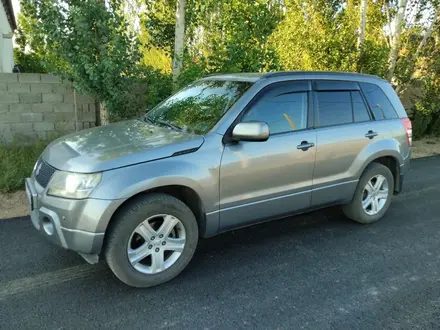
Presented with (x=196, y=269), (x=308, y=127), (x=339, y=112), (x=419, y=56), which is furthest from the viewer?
(x=419, y=56)

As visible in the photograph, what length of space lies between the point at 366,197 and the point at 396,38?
6924mm

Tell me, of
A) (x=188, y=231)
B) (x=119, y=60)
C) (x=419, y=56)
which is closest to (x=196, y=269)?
(x=188, y=231)

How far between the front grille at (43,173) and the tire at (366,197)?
3351mm

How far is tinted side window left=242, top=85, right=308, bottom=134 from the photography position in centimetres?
379

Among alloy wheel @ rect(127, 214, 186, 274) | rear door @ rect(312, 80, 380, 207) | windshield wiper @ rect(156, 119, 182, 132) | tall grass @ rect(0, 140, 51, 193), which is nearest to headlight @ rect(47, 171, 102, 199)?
alloy wheel @ rect(127, 214, 186, 274)

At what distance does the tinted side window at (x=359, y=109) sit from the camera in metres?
4.54

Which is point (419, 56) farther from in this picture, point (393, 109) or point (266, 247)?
point (266, 247)

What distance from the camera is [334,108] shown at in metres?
4.36

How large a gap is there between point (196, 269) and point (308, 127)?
1.85 metres

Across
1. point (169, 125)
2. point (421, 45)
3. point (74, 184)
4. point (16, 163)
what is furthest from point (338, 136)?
point (421, 45)

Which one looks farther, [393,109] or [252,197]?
[393,109]

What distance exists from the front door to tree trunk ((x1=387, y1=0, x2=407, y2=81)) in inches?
284

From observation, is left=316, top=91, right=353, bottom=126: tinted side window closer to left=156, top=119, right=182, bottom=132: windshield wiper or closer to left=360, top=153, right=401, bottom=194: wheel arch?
left=360, top=153, right=401, bottom=194: wheel arch

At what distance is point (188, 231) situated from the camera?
11.2 ft
